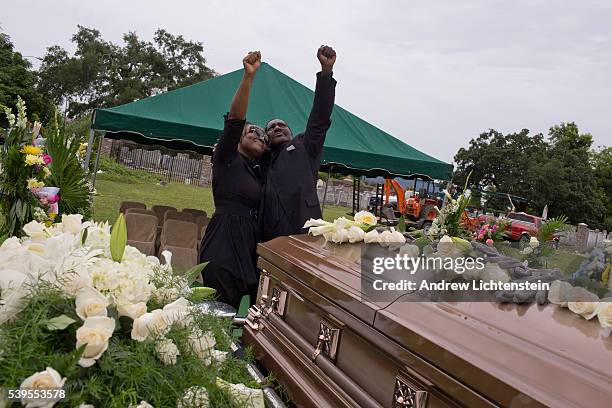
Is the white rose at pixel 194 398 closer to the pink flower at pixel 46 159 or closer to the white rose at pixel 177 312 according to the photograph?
the white rose at pixel 177 312

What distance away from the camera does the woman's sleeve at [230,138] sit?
2.97 meters

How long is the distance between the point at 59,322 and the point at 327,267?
1.07 m

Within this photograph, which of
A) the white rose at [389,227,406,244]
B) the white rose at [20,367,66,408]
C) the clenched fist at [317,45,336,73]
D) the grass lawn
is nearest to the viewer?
the white rose at [20,367,66,408]

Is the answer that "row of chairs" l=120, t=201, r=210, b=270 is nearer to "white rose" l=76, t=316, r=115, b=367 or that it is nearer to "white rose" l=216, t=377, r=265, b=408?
"white rose" l=216, t=377, r=265, b=408

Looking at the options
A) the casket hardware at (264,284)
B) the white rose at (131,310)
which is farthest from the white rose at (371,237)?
the white rose at (131,310)

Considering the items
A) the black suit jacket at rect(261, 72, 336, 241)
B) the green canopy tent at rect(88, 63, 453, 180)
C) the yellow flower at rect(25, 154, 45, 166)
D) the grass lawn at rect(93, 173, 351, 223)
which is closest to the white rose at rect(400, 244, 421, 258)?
the black suit jacket at rect(261, 72, 336, 241)

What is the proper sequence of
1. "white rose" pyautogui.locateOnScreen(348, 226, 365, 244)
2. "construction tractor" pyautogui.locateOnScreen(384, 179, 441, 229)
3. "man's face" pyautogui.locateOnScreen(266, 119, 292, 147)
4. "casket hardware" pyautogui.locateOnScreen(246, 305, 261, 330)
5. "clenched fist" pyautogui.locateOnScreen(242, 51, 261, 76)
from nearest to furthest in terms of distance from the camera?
"white rose" pyautogui.locateOnScreen(348, 226, 365, 244) < "casket hardware" pyautogui.locateOnScreen(246, 305, 261, 330) < "clenched fist" pyautogui.locateOnScreen(242, 51, 261, 76) < "man's face" pyautogui.locateOnScreen(266, 119, 292, 147) < "construction tractor" pyautogui.locateOnScreen(384, 179, 441, 229)

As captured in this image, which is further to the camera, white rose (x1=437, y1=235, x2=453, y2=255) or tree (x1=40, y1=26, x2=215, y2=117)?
tree (x1=40, y1=26, x2=215, y2=117)

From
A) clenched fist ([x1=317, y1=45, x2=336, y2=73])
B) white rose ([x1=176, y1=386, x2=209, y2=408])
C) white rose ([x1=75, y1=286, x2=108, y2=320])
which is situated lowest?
white rose ([x1=176, y1=386, x2=209, y2=408])

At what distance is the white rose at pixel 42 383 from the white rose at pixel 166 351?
0.22 m

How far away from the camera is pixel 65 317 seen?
3.09ft

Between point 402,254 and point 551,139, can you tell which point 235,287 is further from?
point 551,139

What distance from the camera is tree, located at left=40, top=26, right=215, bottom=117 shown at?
1751 inches

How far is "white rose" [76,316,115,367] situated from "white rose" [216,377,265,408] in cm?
30
